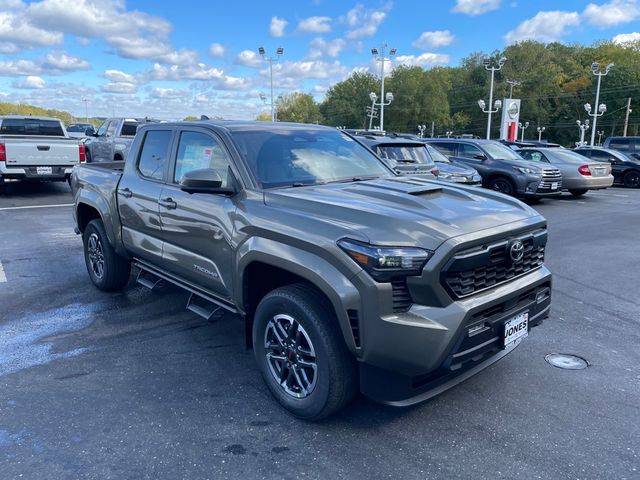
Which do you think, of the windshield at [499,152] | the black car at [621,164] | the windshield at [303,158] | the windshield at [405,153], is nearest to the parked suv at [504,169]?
the windshield at [499,152]

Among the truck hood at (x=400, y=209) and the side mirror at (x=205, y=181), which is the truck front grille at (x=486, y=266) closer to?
the truck hood at (x=400, y=209)

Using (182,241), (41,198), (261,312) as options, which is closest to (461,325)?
(261,312)

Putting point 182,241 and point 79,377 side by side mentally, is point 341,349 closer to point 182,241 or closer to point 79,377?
point 182,241

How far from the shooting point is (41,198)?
1338 cm

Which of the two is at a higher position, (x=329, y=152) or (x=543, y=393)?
(x=329, y=152)

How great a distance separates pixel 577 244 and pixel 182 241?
714 centimetres

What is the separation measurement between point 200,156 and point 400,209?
1878mm

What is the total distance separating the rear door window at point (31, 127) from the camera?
13.0 meters

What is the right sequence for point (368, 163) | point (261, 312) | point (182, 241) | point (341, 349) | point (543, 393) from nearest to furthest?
point (341, 349), point (261, 312), point (543, 393), point (182, 241), point (368, 163)

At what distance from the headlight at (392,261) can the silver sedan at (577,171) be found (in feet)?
46.3

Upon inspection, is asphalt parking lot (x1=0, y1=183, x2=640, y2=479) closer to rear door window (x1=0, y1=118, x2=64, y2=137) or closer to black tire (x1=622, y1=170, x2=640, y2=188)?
rear door window (x1=0, y1=118, x2=64, y2=137)

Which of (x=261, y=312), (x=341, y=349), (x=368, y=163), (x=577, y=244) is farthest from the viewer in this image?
(x=577, y=244)

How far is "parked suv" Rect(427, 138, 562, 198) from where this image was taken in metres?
13.4

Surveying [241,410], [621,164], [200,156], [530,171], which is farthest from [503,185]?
[241,410]
